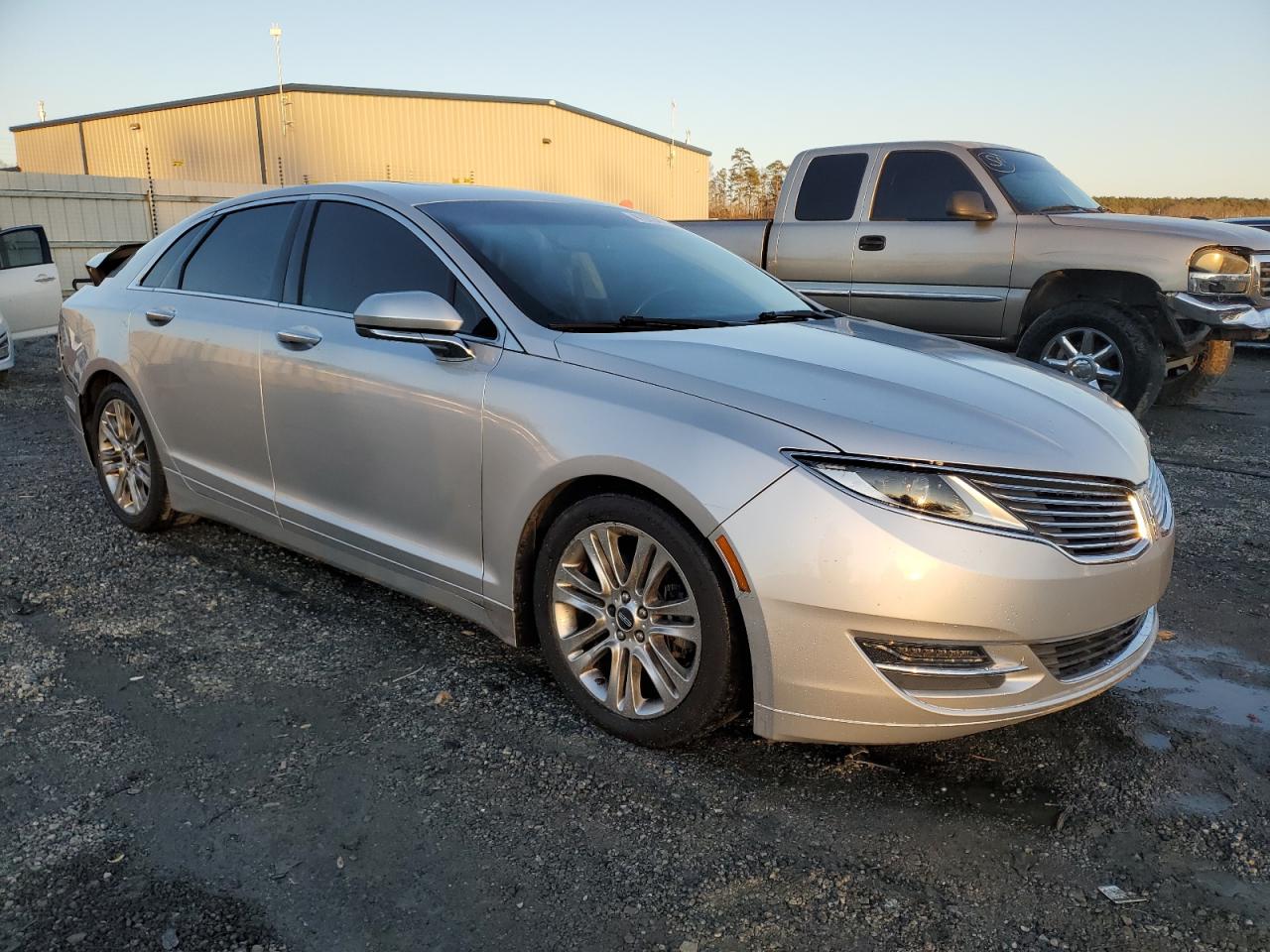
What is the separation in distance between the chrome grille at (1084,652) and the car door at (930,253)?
5.13m

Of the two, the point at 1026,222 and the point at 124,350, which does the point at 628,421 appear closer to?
the point at 124,350

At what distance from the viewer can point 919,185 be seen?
7762 mm

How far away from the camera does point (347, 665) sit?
3.42 m

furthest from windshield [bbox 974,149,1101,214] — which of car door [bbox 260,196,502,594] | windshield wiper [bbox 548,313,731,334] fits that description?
car door [bbox 260,196,502,594]

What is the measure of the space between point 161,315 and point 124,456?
33.5 inches

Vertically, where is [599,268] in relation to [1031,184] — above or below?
below

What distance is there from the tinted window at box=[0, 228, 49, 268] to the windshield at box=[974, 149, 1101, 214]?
391 inches

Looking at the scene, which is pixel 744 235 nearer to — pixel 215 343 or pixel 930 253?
pixel 930 253

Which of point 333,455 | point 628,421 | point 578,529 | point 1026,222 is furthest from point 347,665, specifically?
point 1026,222

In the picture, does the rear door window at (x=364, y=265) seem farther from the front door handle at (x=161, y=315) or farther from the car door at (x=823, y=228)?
the car door at (x=823, y=228)

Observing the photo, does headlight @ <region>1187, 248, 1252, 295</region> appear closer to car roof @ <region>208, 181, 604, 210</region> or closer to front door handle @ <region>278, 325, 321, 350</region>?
car roof @ <region>208, 181, 604, 210</region>

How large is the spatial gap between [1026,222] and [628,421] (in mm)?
5625

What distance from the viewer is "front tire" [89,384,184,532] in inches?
181

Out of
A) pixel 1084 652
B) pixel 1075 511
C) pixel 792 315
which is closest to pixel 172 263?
pixel 792 315
